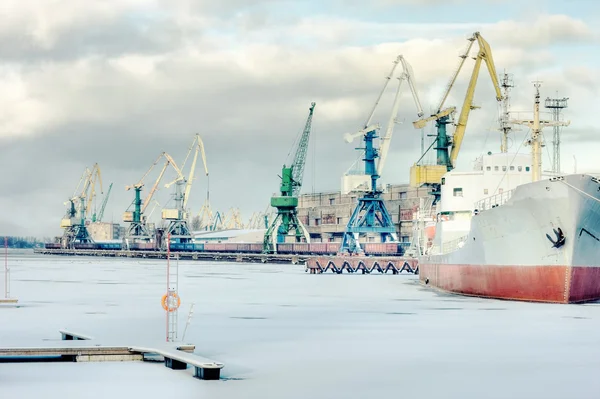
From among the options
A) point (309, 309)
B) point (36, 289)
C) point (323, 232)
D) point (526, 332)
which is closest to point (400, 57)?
point (323, 232)

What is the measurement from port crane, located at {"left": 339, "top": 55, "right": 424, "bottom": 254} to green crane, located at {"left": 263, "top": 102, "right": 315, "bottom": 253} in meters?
20.3

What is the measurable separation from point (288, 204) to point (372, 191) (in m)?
32.9

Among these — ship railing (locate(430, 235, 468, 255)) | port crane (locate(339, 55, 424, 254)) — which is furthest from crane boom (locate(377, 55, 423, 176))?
ship railing (locate(430, 235, 468, 255))

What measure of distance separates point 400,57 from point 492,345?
10616 centimetres

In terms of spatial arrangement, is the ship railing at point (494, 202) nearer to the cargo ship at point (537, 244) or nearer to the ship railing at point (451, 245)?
the cargo ship at point (537, 244)

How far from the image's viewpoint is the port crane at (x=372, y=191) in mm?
125875

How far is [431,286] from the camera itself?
2662 inches

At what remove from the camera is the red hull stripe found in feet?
145

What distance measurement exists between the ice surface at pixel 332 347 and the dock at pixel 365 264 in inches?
2017

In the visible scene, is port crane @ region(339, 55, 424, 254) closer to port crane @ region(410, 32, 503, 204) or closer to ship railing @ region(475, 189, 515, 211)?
port crane @ region(410, 32, 503, 204)

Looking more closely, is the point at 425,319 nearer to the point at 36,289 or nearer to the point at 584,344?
the point at 584,344

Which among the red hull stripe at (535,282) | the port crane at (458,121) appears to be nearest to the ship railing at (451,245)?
the red hull stripe at (535,282)

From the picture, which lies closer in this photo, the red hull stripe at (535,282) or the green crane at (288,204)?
the red hull stripe at (535,282)

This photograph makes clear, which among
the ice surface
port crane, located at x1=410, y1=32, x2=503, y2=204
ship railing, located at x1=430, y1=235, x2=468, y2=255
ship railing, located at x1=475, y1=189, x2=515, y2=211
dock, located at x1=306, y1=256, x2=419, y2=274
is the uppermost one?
port crane, located at x1=410, y1=32, x2=503, y2=204
